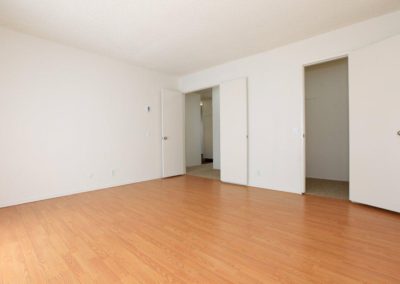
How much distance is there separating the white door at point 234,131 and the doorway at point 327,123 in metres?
1.55

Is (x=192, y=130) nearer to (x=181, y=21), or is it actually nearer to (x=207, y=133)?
(x=207, y=133)

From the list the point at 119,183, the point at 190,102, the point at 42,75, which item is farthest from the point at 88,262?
the point at 190,102

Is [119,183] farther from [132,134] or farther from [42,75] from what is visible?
[42,75]

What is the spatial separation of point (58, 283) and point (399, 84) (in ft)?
13.4

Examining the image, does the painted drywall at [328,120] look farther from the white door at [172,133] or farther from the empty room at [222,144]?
the white door at [172,133]

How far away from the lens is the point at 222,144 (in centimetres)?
481

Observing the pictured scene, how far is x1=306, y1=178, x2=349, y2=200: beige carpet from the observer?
3.62 m

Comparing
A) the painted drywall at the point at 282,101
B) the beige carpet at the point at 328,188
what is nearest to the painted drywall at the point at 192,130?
→ the painted drywall at the point at 282,101

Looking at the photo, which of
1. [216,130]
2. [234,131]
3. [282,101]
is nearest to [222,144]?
[234,131]

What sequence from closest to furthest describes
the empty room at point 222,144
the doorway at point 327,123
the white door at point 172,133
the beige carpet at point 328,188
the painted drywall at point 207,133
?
the empty room at point 222,144 < the beige carpet at point 328,188 < the doorway at point 327,123 < the white door at point 172,133 < the painted drywall at point 207,133

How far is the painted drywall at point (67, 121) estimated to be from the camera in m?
3.20

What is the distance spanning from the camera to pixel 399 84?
102 inches

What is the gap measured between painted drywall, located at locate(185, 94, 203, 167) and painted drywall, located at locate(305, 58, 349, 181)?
11.8ft

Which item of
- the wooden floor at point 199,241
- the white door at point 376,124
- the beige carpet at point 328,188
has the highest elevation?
the white door at point 376,124
